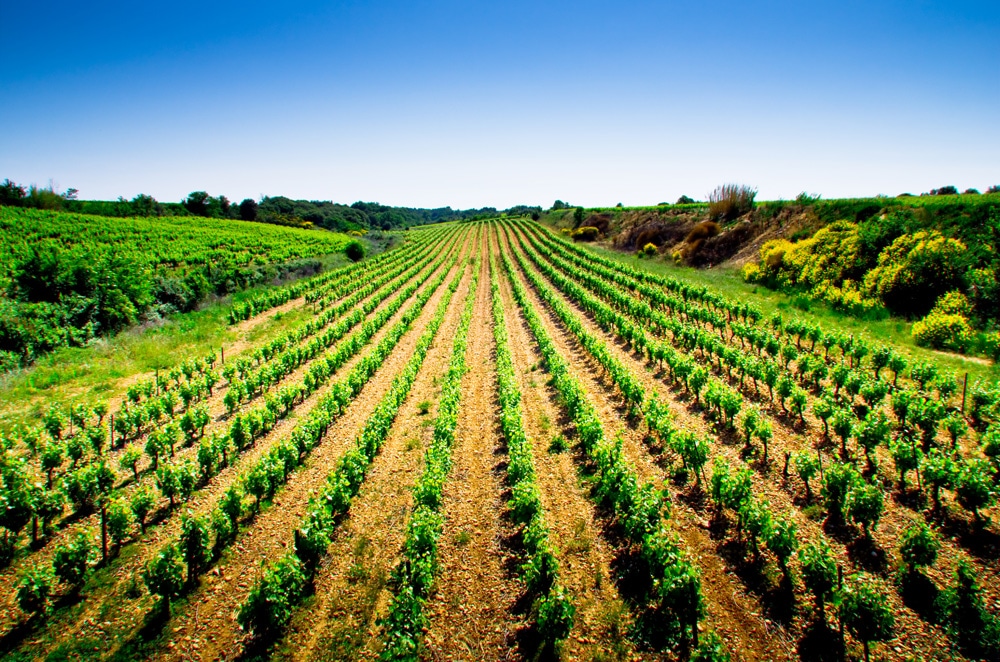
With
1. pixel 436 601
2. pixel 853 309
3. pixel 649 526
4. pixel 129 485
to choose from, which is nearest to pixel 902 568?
pixel 649 526

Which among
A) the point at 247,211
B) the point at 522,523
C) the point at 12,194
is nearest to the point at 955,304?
the point at 522,523

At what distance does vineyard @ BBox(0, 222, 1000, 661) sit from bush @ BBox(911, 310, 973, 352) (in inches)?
105

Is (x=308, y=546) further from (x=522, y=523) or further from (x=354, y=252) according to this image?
(x=354, y=252)

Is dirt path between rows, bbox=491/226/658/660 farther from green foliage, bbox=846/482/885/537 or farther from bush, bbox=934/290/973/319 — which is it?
bush, bbox=934/290/973/319

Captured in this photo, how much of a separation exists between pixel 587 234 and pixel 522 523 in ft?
212

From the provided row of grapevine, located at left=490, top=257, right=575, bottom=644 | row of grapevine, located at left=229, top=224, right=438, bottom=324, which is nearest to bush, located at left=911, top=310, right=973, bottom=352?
row of grapevine, located at left=490, top=257, right=575, bottom=644

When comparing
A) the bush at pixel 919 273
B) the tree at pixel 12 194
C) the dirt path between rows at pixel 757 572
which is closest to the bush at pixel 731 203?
the bush at pixel 919 273

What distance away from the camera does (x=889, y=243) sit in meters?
23.9

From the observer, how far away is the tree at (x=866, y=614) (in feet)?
20.2

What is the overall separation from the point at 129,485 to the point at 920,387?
73.3 feet

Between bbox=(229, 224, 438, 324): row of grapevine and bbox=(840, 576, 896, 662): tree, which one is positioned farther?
bbox=(229, 224, 438, 324): row of grapevine

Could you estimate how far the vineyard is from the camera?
270 inches

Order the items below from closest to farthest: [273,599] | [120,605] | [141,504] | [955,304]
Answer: [273,599] → [120,605] → [141,504] → [955,304]

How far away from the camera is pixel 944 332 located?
1739cm
